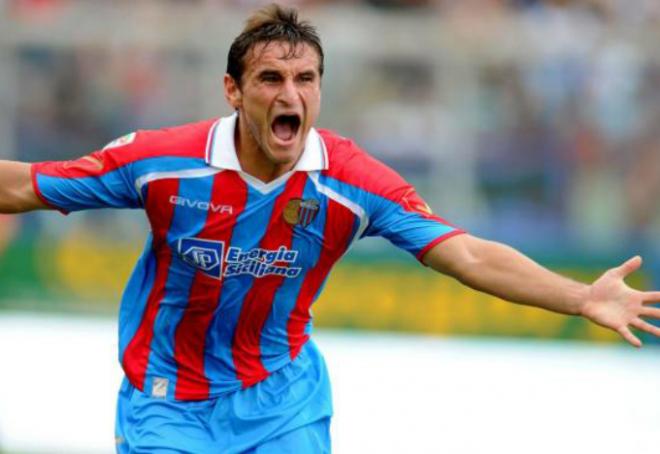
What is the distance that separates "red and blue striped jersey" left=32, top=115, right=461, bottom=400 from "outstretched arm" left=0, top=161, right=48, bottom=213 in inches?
1.6

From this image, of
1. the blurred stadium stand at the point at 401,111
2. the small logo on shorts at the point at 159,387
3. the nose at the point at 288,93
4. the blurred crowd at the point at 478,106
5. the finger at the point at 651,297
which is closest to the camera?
the finger at the point at 651,297

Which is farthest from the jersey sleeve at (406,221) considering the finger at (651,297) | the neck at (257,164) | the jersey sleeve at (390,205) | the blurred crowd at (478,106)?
the blurred crowd at (478,106)

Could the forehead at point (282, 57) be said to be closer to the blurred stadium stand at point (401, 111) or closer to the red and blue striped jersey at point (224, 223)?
the red and blue striped jersey at point (224, 223)

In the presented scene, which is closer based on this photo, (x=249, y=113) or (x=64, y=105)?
(x=249, y=113)

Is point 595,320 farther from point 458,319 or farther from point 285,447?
point 458,319

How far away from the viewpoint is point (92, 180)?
5.45 meters

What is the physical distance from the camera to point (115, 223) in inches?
502

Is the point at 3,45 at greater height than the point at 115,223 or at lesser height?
greater

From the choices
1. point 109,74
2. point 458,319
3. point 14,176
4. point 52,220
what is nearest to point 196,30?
point 109,74

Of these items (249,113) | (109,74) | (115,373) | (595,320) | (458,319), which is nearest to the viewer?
(595,320)

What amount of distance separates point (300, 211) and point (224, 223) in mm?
289

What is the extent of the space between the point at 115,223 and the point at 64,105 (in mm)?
1249

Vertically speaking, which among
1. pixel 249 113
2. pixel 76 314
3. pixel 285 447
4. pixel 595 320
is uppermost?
pixel 249 113

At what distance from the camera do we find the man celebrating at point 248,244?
211 inches
